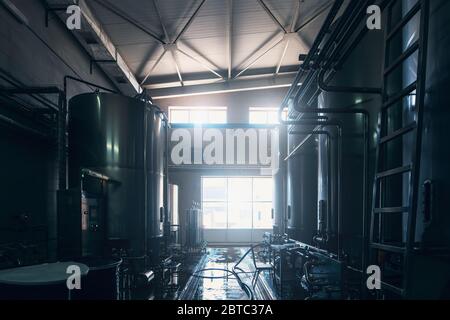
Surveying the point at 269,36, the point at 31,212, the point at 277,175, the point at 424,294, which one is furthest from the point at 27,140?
the point at 269,36

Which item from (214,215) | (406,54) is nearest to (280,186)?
(406,54)

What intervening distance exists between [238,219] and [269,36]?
869cm

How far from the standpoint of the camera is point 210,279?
7.02 m

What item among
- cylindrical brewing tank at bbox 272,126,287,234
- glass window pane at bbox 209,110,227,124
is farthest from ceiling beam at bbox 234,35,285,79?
cylindrical brewing tank at bbox 272,126,287,234

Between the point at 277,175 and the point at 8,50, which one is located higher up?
the point at 8,50

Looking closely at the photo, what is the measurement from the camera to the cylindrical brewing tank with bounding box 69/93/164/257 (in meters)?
5.23

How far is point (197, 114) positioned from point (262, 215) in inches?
220

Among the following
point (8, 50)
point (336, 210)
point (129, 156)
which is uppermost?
point (8, 50)

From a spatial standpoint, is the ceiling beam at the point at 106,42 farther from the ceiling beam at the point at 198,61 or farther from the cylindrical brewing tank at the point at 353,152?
the cylindrical brewing tank at the point at 353,152

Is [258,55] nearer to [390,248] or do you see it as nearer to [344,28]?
[344,28]

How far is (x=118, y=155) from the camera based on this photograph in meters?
5.33

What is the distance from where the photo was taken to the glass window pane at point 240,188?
52.5ft

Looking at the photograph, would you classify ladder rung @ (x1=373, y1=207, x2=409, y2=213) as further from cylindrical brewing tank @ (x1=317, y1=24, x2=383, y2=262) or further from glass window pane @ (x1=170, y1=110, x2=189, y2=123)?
glass window pane @ (x1=170, y1=110, x2=189, y2=123)
